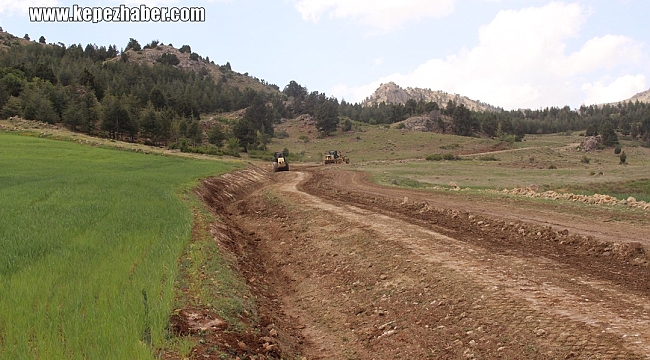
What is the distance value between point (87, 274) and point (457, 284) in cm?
742

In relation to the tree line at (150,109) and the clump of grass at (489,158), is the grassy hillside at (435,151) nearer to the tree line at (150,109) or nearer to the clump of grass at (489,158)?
the clump of grass at (489,158)

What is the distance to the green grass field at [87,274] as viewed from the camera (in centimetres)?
541

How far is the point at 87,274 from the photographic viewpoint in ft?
26.5

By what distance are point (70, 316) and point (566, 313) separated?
25.4ft

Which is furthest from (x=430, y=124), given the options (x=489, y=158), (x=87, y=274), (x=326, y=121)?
(x=87, y=274)

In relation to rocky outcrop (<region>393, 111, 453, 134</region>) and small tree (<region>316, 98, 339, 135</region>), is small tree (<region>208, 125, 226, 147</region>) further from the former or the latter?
rocky outcrop (<region>393, 111, 453, 134</region>)

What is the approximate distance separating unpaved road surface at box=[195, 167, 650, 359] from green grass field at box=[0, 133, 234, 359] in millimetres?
2047

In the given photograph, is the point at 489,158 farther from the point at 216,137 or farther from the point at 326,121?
the point at 326,121

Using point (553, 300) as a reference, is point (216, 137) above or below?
above

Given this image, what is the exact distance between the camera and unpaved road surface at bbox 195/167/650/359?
701cm

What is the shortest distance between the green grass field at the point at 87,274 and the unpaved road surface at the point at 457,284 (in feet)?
6.71

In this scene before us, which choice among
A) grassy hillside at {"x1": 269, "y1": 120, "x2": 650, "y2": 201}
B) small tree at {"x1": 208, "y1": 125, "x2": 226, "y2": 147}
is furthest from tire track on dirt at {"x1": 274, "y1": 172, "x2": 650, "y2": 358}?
small tree at {"x1": 208, "y1": 125, "x2": 226, "y2": 147}

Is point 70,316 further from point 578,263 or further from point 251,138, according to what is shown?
point 251,138

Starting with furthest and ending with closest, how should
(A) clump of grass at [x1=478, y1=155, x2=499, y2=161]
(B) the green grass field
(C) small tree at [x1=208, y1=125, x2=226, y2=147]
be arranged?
1. (C) small tree at [x1=208, y1=125, x2=226, y2=147]
2. (A) clump of grass at [x1=478, y1=155, x2=499, y2=161]
3. (B) the green grass field
